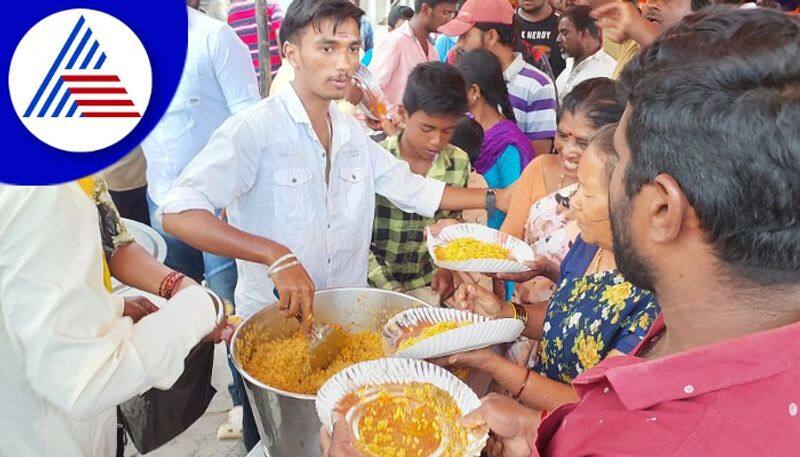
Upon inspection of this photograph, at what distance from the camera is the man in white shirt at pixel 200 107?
2977 mm

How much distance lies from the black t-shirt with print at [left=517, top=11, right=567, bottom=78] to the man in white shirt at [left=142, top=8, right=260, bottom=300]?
2814 mm

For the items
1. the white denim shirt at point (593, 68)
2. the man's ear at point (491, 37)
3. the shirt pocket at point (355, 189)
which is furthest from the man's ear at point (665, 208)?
the man's ear at point (491, 37)

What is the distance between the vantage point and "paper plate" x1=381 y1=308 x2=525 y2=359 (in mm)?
1422

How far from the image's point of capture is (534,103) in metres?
3.68

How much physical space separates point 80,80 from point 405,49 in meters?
3.80

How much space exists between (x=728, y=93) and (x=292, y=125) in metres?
1.55

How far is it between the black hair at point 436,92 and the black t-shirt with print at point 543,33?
2.49 metres

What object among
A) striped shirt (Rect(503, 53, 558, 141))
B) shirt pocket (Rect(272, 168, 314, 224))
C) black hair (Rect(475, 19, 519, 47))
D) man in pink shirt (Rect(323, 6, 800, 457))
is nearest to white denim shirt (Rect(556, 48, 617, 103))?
striped shirt (Rect(503, 53, 558, 141))

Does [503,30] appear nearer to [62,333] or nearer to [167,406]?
[167,406]

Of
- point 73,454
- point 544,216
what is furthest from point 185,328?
point 544,216

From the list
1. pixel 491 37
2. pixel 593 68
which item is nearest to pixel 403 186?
pixel 491 37

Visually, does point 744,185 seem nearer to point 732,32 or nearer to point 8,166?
point 732,32

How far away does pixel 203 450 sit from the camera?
8.82ft

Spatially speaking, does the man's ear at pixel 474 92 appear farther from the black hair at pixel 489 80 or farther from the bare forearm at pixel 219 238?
the bare forearm at pixel 219 238
